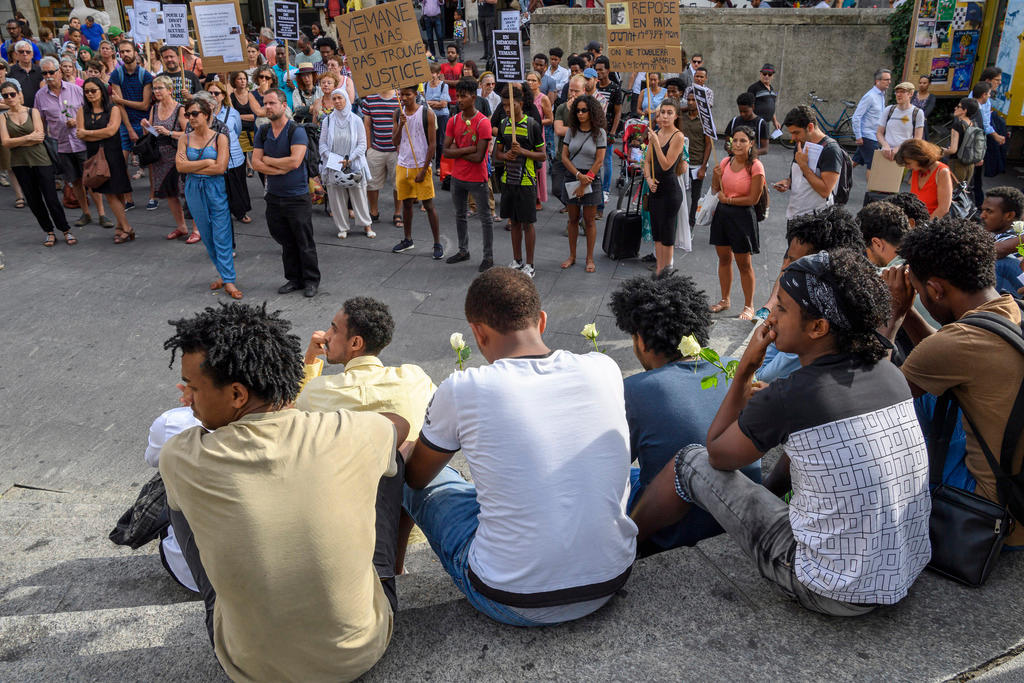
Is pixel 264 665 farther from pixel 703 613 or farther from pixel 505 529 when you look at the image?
pixel 703 613

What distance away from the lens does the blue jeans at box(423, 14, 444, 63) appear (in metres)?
19.0

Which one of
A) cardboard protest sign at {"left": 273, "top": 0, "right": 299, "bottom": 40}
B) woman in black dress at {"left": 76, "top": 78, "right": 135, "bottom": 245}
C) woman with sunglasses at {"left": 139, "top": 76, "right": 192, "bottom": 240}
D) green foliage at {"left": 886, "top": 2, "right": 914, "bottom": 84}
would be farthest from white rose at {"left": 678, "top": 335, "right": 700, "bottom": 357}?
green foliage at {"left": 886, "top": 2, "right": 914, "bottom": 84}

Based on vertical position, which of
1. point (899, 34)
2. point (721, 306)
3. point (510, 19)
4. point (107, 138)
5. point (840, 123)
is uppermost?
point (510, 19)

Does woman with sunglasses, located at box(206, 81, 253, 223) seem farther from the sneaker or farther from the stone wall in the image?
the stone wall

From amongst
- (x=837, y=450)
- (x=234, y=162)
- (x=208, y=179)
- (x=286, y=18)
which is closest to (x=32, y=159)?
(x=234, y=162)

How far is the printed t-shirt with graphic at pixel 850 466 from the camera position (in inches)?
94.9

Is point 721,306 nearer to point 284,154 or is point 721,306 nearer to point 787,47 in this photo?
point 284,154

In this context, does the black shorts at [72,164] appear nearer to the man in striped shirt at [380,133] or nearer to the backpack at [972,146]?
the man in striped shirt at [380,133]

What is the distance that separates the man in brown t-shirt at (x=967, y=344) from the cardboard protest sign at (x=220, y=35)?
365 inches

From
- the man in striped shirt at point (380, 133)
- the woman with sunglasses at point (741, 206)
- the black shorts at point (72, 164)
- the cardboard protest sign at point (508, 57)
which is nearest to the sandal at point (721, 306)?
the woman with sunglasses at point (741, 206)

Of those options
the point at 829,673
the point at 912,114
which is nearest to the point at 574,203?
the point at 912,114

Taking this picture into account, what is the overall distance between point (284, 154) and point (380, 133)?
2424 millimetres

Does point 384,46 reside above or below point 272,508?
above

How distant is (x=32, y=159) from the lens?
878 cm
